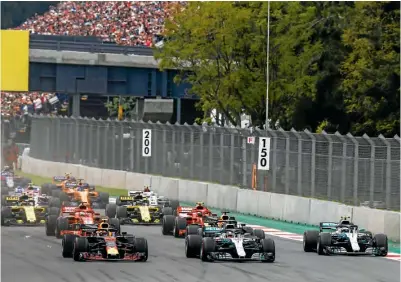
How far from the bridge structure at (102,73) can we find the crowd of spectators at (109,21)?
9223 millimetres

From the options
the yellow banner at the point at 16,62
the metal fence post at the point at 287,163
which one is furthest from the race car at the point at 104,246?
the yellow banner at the point at 16,62

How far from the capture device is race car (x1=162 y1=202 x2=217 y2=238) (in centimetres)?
2883

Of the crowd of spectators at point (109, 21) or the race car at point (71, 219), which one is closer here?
the race car at point (71, 219)

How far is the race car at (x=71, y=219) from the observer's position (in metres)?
27.0

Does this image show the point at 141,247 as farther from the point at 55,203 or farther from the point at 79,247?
the point at 55,203

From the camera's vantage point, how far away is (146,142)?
49562mm

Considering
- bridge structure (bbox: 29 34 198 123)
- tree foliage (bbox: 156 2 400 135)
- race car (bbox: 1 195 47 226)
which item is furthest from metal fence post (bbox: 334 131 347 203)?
bridge structure (bbox: 29 34 198 123)

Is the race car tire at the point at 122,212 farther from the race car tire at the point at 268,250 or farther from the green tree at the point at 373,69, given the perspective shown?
the green tree at the point at 373,69

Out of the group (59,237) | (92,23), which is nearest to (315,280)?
(59,237)

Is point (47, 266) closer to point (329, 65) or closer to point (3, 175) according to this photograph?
point (3, 175)

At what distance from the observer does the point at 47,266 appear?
22.1 m

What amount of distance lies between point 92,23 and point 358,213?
64.5m

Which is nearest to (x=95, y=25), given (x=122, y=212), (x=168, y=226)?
(x=122, y=212)

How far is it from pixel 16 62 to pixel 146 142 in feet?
60.8
